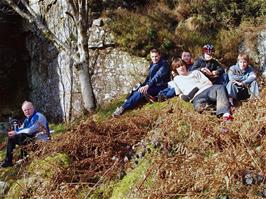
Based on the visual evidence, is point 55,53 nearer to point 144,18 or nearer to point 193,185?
point 144,18

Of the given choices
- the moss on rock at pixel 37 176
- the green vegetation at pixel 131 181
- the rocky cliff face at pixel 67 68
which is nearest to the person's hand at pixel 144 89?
the rocky cliff face at pixel 67 68

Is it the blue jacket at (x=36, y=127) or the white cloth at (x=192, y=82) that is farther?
the blue jacket at (x=36, y=127)

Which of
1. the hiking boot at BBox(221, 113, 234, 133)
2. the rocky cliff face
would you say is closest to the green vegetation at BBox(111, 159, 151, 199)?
the hiking boot at BBox(221, 113, 234, 133)

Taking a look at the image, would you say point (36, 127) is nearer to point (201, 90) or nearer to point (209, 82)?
point (201, 90)

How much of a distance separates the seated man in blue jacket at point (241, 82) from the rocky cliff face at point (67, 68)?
4.42 m

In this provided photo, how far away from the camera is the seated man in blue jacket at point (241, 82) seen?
8.27m

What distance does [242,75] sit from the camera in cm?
857

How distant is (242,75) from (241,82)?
0.90 ft

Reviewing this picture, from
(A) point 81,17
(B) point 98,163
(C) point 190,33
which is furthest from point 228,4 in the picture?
(B) point 98,163

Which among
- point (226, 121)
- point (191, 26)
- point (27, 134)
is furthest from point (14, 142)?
point (191, 26)

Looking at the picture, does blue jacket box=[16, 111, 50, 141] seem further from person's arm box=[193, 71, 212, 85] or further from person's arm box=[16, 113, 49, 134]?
person's arm box=[193, 71, 212, 85]

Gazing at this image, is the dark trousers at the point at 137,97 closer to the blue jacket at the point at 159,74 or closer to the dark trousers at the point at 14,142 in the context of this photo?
the blue jacket at the point at 159,74

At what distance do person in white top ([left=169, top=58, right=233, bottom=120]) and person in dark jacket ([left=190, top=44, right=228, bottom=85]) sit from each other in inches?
13.4

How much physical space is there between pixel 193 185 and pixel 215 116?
6.81ft
